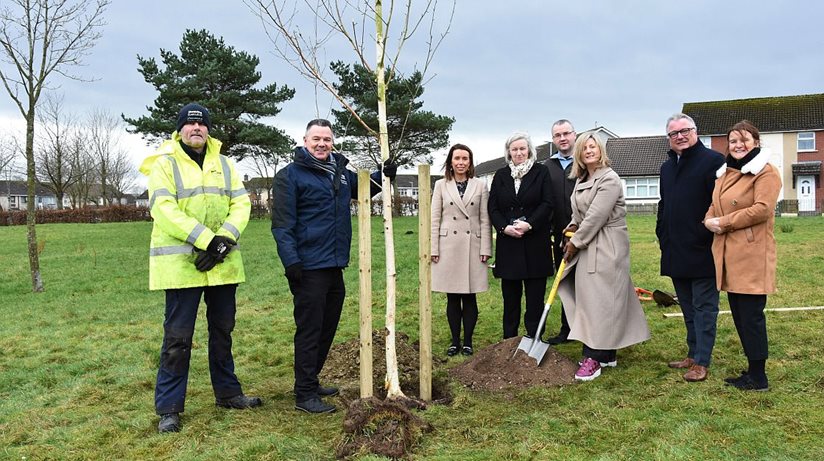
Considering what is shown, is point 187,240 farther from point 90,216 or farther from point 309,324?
point 90,216

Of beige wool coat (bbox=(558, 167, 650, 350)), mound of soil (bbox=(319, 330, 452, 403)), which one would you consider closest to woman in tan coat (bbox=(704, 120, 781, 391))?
beige wool coat (bbox=(558, 167, 650, 350))

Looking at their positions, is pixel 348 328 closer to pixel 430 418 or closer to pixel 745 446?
pixel 430 418

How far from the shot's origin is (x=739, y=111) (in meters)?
40.8

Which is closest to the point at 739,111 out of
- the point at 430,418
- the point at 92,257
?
the point at 92,257

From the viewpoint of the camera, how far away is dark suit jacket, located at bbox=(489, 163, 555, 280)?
573cm

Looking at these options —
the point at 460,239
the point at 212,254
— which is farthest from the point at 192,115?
the point at 460,239

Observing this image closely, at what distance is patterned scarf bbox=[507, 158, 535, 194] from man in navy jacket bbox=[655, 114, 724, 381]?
1305 mm

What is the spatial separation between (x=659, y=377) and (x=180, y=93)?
92.3 feet

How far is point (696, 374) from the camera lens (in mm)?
4883

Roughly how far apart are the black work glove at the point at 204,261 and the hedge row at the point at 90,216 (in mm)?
39617

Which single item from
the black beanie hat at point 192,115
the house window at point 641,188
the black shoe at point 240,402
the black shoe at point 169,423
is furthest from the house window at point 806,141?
the black shoe at point 169,423

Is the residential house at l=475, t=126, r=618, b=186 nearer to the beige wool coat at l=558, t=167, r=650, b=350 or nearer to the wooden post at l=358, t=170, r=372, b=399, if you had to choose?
the beige wool coat at l=558, t=167, r=650, b=350

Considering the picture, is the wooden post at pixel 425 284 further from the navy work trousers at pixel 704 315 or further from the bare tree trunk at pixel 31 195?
the bare tree trunk at pixel 31 195

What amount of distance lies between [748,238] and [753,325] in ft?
2.24
